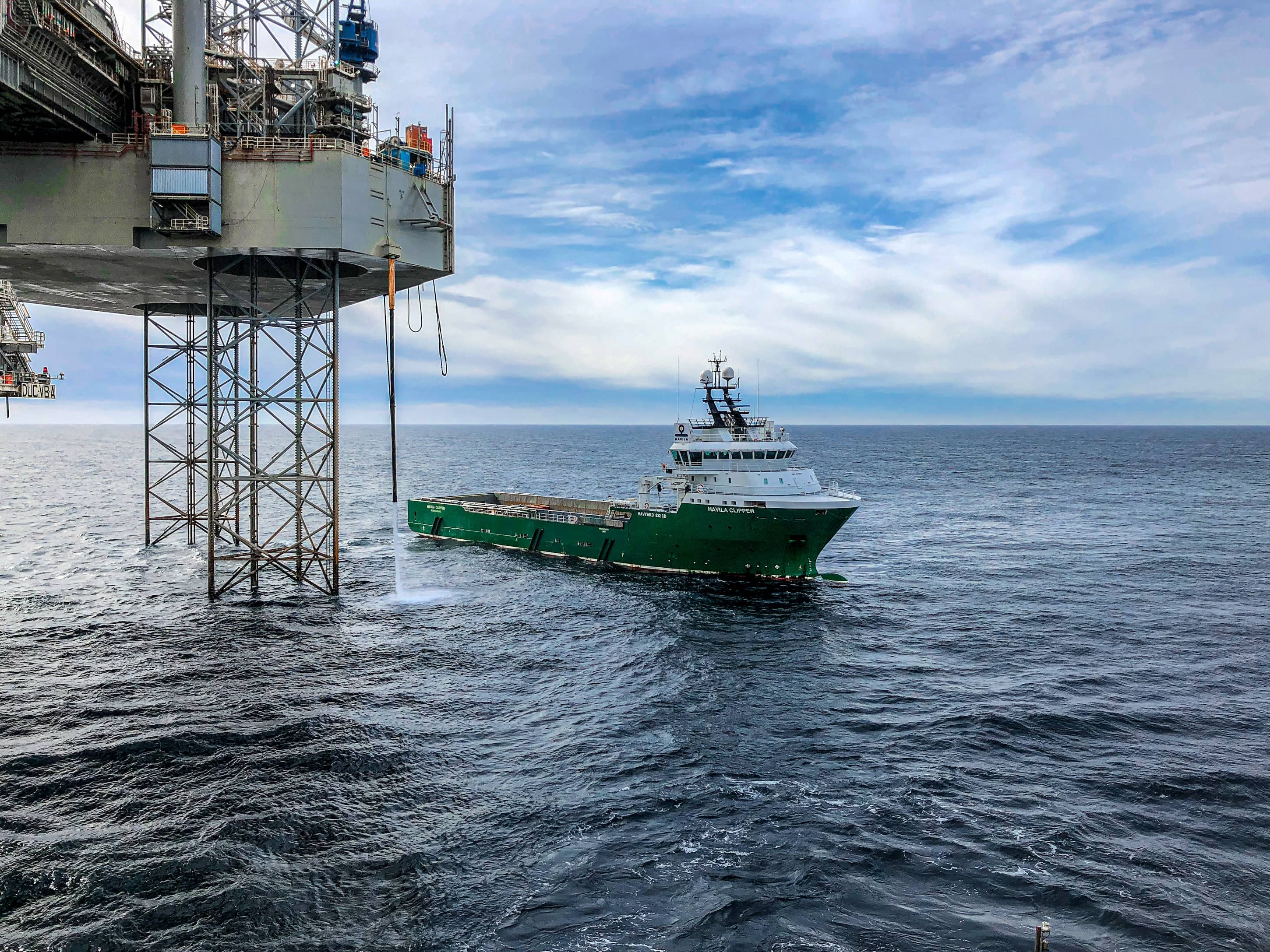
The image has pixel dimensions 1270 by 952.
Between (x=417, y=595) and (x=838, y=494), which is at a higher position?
(x=838, y=494)

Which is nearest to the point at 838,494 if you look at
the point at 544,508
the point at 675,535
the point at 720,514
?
the point at 720,514

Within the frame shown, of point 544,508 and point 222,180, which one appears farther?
point 544,508

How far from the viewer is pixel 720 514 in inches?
1678

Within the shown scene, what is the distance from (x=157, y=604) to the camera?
36500 millimetres

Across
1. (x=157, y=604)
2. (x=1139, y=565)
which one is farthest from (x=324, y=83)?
(x=1139, y=565)

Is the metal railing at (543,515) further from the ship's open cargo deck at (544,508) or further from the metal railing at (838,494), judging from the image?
the metal railing at (838,494)

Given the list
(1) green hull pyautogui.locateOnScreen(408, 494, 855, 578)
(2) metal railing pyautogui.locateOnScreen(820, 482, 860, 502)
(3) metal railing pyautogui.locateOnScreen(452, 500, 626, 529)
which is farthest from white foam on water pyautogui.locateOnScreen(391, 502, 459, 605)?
(2) metal railing pyautogui.locateOnScreen(820, 482, 860, 502)

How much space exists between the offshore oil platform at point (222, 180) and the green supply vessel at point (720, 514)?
643 inches

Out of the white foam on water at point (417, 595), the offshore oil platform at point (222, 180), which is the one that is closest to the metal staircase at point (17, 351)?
the offshore oil platform at point (222, 180)

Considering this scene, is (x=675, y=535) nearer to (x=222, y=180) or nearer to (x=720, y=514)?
(x=720, y=514)

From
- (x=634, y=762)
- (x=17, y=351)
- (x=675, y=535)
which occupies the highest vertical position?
(x=17, y=351)

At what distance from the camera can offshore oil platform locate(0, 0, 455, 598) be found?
2791cm

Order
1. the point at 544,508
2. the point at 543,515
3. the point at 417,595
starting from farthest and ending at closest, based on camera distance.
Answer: the point at 544,508
the point at 543,515
the point at 417,595

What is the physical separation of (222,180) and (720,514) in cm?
2697
